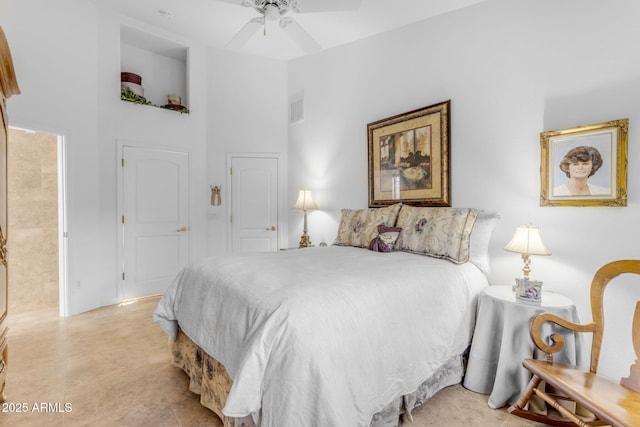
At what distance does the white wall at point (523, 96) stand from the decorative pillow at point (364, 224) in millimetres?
537

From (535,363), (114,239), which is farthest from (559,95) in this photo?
(114,239)

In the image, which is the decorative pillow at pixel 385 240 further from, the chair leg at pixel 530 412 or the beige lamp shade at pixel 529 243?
the chair leg at pixel 530 412

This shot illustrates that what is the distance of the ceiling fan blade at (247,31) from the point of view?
8.16 feet

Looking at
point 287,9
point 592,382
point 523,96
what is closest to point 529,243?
point 592,382

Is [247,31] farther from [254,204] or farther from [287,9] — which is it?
[254,204]

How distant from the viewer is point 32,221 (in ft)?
11.5

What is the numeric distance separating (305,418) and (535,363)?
1.29 m

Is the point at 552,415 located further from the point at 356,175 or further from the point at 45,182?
the point at 45,182

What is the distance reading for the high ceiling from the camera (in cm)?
294

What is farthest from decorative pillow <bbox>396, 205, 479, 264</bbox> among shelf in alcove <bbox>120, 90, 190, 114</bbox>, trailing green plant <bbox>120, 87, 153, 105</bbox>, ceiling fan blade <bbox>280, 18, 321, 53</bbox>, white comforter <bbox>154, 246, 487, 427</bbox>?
trailing green plant <bbox>120, 87, 153, 105</bbox>

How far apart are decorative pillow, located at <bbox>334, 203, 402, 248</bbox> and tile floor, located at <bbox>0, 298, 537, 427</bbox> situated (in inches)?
54.0

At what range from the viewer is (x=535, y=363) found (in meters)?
1.62

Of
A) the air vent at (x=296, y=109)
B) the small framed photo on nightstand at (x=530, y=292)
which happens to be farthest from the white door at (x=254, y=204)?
the small framed photo on nightstand at (x=530, y=292)

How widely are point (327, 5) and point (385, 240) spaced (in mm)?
2019
